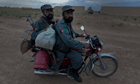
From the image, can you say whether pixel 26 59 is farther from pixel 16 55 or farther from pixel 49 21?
pixel 49 21

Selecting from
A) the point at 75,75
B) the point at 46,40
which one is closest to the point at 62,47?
the point at 46,40

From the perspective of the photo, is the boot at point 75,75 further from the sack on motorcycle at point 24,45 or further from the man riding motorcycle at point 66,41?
the sack on motorcycle at point 24,45

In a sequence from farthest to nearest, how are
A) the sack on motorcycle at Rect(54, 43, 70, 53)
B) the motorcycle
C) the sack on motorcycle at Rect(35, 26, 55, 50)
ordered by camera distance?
the motorcycle
the sack on motorcycle at Rect(54, 43, 70, 53)
the sack on motorcycle at Rect(35, 26, 55, 50)

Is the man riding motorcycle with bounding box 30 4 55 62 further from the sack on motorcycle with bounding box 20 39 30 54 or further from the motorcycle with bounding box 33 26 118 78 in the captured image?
the motorcycle with bounding box 33 26 118 78

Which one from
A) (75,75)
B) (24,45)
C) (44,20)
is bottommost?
(75,75)

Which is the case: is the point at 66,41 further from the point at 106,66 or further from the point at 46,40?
the point at 106,66

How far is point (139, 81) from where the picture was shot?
9.28 ft

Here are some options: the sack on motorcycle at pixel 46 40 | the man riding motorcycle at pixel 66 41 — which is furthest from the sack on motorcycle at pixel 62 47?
the sack on motorcycle at pixel 46 40

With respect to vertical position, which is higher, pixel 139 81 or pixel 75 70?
pixel 75 70

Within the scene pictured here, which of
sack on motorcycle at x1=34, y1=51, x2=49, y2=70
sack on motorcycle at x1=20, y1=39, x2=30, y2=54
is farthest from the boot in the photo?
sack on motorcycle at x1=20, y1=39, x2=30, y2=54

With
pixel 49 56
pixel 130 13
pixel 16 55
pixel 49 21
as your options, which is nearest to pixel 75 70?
pixel 49 56

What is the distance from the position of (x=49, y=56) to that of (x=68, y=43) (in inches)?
28.1

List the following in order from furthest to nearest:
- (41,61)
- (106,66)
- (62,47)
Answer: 1. (106,66)
2. (62,47)
3. (41,61)

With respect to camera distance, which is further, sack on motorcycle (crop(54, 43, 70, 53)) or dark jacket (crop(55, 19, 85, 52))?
sack on motorcycle (crop(54, 43, 70, 53))
